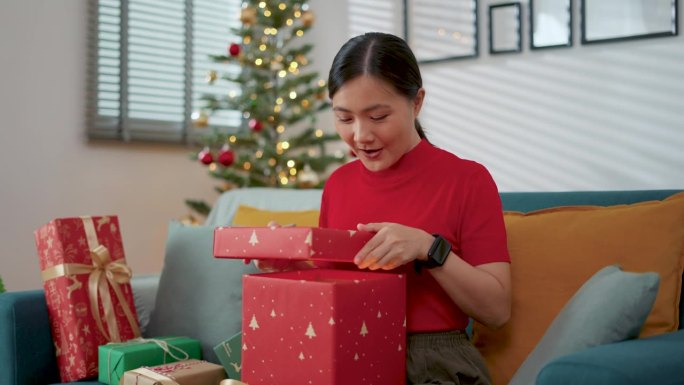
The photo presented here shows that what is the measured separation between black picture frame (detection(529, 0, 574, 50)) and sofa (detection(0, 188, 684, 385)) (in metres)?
1.85

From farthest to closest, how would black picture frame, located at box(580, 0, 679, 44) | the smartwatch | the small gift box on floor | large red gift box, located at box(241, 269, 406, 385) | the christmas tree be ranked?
the christmas tree, black picture frame, located at box(580, 0, 679, 44), the small gift box on floor, the smartwatch, large red gift box, located at box(241, 269, 406, 385)

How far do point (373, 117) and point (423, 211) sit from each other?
209mm

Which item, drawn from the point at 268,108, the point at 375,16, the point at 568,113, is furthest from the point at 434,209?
the point at 375,16

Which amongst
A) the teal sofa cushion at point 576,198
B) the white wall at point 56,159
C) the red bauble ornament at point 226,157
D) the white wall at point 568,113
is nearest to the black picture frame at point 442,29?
the white wall at point 568,113

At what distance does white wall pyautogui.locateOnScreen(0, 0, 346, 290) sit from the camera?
3285mm

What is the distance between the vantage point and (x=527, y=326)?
1505 millimetres

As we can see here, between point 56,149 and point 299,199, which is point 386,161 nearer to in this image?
point 299,199

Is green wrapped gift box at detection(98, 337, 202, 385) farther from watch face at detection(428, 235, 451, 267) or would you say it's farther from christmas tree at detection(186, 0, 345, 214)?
christmas tree at detection(186, 0, 345, 214)

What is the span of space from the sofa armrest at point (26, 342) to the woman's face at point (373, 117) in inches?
39.9

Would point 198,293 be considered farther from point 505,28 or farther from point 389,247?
point 505,28

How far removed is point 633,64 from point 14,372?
2921mm

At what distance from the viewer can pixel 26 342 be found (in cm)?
183

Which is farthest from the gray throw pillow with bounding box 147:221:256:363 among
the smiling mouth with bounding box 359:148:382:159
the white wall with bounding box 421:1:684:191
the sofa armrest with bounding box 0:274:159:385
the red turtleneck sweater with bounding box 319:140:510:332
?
the white wall with bounding box 421:1:684:191

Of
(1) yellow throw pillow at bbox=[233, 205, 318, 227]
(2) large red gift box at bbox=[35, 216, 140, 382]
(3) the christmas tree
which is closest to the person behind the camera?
(2) large red gift box at bbox=[35, 216, 140, 382]
